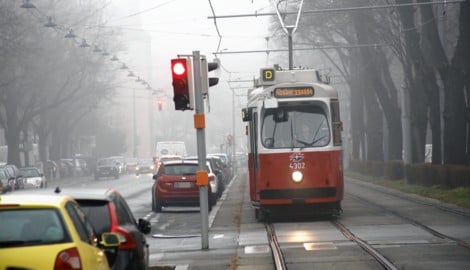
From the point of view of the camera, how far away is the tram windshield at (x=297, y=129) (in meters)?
25.9

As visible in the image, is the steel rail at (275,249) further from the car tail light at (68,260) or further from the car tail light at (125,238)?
the car tail light at (68,260)

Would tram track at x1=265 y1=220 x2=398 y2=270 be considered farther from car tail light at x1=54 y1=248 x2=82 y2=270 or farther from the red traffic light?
car tail light at x1=54 y1=248 x2=82 y2=270

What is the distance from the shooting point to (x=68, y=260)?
31.1 feet

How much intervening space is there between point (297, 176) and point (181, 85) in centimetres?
650

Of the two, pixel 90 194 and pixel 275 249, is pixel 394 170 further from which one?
pixel 90 194

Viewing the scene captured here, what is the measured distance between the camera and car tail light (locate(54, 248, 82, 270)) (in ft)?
30.9

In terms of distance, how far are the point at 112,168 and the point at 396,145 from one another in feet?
99.3

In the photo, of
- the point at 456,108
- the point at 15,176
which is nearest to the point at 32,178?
the point at 15,176

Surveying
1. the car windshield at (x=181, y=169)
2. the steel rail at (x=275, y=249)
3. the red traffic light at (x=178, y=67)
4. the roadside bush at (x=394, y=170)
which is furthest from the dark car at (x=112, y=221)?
the roadside bush at (x=394, y=170)

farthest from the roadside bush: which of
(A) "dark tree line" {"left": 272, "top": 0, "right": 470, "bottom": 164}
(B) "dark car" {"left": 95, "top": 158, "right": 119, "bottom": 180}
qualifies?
(B) "dark car" {"left": 95, "top": 158, "right": 119, "bottom": 180}

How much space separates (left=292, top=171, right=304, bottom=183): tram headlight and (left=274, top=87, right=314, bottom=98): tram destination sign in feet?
5.91

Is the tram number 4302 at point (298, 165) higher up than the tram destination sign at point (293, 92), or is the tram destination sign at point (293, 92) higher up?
the tram destination sign at point (293, 92)

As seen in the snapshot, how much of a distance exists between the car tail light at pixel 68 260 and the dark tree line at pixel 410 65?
2642 centimetres

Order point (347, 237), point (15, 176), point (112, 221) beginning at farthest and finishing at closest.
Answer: point (15, 176) → point (347, 237) → point (112, 221)
